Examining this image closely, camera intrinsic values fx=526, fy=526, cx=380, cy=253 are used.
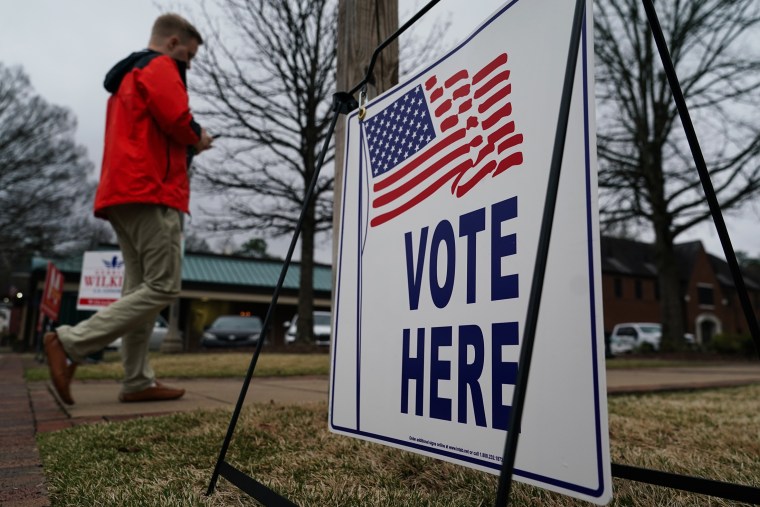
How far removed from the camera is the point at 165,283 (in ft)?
9.43

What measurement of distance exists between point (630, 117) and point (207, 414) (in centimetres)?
1645

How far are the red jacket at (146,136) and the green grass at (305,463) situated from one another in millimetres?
1185

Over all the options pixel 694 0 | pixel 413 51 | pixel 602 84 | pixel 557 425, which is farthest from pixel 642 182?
pixel 557 425

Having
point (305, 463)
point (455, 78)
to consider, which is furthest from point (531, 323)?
point (305, 463)

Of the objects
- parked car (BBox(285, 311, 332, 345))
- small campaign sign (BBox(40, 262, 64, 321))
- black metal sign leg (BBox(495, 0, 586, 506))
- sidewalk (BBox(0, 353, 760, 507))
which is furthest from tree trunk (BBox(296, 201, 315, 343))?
black metal sign leg (BBox(495, 0, 586, 506))

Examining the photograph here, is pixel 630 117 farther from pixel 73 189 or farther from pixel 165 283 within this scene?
pixel 73 189

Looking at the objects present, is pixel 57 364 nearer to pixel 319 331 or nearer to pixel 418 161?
pixel 418 161

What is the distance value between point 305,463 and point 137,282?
196 centimetres

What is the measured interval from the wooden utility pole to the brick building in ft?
117

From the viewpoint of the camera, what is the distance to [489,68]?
1201 mm

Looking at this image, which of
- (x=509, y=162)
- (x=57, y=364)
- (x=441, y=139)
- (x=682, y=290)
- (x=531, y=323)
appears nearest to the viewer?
(x=531, y=323)

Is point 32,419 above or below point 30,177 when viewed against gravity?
below

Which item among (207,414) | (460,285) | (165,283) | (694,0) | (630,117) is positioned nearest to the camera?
(460,285)

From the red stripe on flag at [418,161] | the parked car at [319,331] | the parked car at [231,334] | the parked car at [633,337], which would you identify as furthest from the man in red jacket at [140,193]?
the parked car at [633,337]
